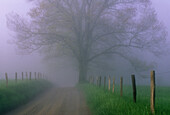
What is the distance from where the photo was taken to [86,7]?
1105 inches

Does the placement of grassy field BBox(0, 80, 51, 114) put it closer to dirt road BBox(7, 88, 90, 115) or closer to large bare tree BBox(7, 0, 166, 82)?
dirt road BBox(7, 88, 90, 115)

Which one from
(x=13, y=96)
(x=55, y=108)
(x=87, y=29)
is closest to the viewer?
A: (x=55, y=108)

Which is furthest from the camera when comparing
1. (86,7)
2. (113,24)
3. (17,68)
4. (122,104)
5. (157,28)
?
(17,68)

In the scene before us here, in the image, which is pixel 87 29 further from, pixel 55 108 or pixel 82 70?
pixel 55 108

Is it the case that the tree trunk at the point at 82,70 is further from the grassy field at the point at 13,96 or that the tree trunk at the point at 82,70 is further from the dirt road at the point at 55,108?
the dirt road at the point at 55,108

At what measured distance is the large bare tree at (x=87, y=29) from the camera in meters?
24.3

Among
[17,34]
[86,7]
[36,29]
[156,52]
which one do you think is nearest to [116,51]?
[156,52]

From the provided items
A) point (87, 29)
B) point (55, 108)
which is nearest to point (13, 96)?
point (55, 108)

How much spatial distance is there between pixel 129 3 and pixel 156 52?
677 cm

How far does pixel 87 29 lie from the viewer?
28.4 meters

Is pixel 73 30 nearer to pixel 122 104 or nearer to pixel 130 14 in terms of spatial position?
pixel 130 14

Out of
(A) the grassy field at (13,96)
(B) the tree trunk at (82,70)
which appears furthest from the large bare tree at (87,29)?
(A) the grassy field at (13,96)

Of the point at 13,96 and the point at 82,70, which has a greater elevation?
the point at 82,70

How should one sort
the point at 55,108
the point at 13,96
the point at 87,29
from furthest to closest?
the point at 87,29, the point at 13,96, the point at 55,108
